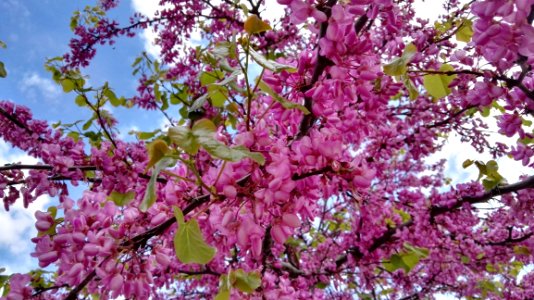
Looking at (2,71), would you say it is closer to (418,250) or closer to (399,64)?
(399,64)

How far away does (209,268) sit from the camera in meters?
4.45

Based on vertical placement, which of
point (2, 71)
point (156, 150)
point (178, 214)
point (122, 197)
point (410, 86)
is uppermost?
point (2, 71)

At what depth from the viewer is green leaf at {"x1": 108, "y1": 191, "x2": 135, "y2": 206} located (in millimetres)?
1914

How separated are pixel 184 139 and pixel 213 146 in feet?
0.26

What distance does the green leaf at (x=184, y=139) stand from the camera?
990mm

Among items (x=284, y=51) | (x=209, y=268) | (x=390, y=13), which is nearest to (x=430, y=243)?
(x=209, y=268)

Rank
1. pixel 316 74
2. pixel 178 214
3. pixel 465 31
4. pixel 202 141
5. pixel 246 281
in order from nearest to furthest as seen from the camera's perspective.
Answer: pixel 202 141 < pixel 178 214 < pixel 316 74 < pixel 246 281 < pixel 465 31

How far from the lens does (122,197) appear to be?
196 centimetres

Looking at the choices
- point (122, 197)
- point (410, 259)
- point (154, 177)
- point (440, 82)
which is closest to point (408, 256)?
point (410, 259)

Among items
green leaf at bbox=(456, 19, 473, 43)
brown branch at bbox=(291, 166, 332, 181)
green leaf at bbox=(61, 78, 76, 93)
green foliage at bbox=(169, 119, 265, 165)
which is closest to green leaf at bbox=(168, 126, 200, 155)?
green foliage at bbox=(169, 119, 265, 165)

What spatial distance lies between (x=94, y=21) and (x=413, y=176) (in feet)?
18.9

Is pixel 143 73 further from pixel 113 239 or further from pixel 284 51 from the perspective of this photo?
pixel 113 239

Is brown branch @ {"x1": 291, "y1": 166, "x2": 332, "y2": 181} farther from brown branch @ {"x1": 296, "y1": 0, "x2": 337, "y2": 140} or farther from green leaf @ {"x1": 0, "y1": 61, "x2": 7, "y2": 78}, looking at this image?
green leaf @ {"x1": 0, "y1": 61, "x2": 7, "y2": 78}

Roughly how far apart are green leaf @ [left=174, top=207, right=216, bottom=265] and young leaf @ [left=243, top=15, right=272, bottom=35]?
64 centimetres
